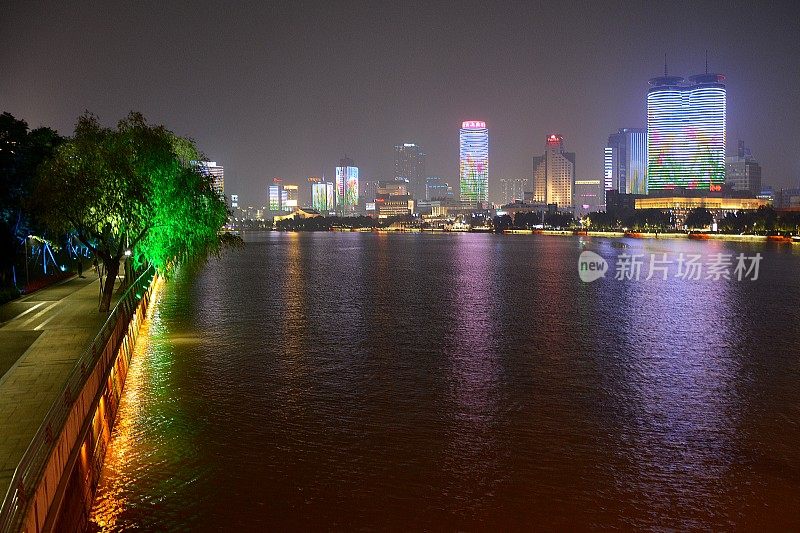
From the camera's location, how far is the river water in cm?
1237

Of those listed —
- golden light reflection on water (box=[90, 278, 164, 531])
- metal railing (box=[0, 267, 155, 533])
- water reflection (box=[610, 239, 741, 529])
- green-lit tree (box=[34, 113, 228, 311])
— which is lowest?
water reflection (box=[610, 239, 741, 529])

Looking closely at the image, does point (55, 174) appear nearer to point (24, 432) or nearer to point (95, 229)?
point (95, 229)

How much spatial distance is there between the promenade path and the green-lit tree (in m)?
2.51

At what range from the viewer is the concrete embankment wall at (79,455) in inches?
347

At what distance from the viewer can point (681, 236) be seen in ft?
555

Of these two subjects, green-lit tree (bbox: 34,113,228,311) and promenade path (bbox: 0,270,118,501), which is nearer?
promenade path (bbox: 0,270,118,501)

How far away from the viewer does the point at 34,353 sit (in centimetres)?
1919

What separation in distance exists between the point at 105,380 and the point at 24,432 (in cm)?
296

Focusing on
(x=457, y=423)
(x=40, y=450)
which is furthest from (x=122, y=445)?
(x=457, y=423)

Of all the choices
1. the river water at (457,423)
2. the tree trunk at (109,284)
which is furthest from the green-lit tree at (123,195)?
the river water at (457,423)

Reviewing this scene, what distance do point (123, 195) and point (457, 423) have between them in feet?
50.2

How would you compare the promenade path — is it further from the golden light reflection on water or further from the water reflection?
the water reflection

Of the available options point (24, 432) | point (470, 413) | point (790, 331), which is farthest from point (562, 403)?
point (790, 331)

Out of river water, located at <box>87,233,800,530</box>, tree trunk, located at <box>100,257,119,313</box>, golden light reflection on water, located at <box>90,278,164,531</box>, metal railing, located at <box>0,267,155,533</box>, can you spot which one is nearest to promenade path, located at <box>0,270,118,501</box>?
tree trunk, located at <box>100,257,119,313</box>
